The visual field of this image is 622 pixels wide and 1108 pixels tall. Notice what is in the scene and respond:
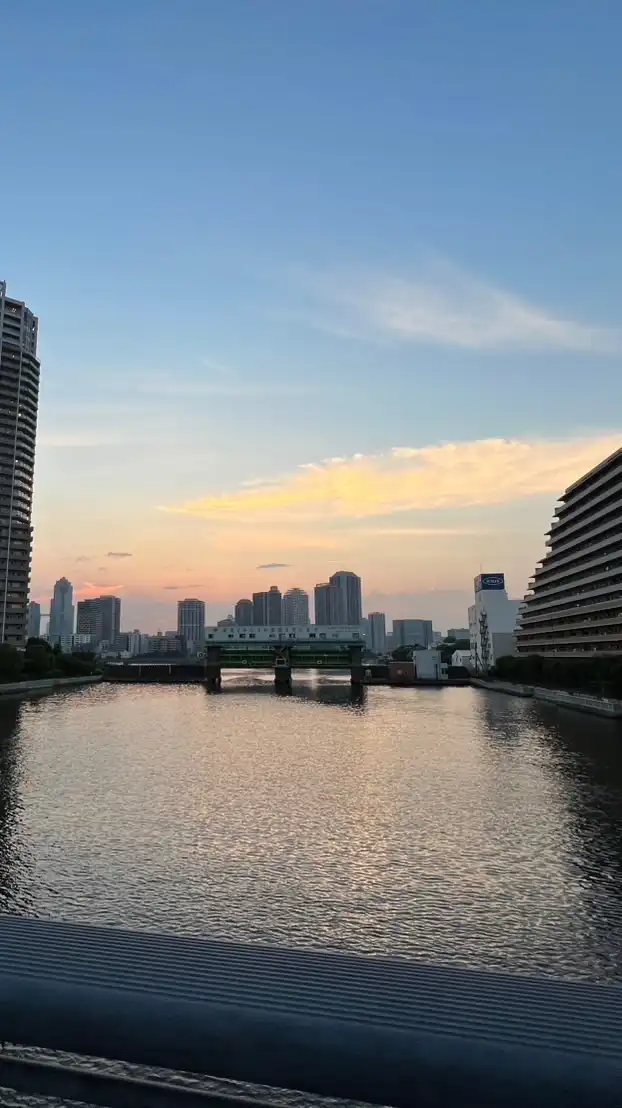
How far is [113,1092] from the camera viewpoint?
17.7ft

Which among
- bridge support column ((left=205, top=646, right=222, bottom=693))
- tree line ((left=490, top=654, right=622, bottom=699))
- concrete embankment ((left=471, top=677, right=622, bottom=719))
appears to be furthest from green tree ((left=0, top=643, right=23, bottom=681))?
tree line ((left=490, top=654, right=622, bottom=699))

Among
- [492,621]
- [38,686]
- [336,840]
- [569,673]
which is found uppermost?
[492,621]

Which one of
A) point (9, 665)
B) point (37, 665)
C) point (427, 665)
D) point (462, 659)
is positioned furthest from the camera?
point (462, 659)

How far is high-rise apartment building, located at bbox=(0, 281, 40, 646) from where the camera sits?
12569 cm

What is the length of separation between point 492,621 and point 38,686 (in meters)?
92.1

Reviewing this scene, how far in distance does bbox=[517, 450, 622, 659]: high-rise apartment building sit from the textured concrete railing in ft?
249

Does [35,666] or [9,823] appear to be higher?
[35,666]

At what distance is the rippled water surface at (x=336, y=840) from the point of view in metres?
14.9

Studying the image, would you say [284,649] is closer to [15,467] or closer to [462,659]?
[15,467]

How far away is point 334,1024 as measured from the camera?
4250 millimetres

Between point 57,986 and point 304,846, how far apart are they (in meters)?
Answer: 17.5

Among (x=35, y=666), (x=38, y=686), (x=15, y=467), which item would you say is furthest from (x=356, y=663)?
(x=15, y=467)

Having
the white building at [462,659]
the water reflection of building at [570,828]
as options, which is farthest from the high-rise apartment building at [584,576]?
the white building at [462,659]

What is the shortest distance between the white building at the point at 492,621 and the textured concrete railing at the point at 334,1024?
460 ft
